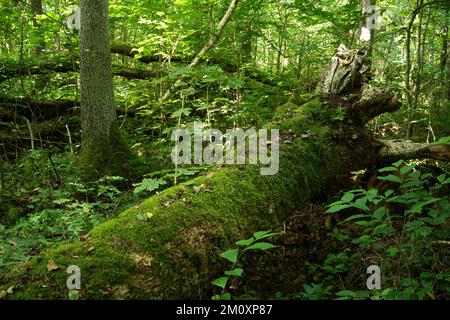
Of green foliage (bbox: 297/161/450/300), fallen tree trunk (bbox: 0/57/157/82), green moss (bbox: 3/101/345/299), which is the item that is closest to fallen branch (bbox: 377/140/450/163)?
green foliage (bbox: 297/161/450/300)

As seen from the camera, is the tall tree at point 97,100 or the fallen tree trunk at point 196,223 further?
the tall tree at point 97,100

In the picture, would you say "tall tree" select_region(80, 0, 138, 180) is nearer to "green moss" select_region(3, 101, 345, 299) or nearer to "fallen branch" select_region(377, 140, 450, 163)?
"green moss" select_region(3, 101, 345, 299)

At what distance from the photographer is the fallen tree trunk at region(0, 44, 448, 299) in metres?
2.49

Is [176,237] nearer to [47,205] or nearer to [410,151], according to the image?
[47,205]

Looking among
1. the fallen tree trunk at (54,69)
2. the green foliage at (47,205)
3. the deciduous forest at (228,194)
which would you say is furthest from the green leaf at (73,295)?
the fallen tree trunk at (54,69)

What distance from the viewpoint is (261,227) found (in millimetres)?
3457

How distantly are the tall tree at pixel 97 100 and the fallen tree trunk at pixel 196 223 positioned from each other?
2.82m

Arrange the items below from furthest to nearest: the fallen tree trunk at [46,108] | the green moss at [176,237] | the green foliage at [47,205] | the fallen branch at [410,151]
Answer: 1. the fallen tree trunk at [46,108]
2. the fallen branch at [410,151]
3. the green foliage at [47,205]
4. the green moss at [176,237]

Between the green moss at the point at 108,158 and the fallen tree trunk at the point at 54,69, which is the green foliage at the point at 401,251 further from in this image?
the fallen tree trunk at the point at 54,69

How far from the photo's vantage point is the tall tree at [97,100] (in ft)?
19.2

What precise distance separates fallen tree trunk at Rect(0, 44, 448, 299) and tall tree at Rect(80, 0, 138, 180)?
2.82m
